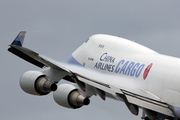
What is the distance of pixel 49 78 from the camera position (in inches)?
1120

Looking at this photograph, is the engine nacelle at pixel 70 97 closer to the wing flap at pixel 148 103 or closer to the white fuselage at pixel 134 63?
the white fuselage at pixel 134 63

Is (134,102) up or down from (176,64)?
down

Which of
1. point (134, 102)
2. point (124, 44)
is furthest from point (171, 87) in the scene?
point (124, 44)

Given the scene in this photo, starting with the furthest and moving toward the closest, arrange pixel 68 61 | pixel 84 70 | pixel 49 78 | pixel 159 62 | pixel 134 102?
pixel 68 61 < pixel 84 70 < pixel 49 78 < pixel 159 62 < pixel 134 102

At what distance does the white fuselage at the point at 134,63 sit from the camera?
81.1 feet

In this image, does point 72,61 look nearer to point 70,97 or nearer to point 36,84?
point 70,97

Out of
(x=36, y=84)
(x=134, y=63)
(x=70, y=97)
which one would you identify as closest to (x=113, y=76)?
(x=134, y=63)

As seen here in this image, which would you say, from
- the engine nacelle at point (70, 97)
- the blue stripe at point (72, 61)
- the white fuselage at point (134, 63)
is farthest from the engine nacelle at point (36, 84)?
the blue stripe at point (72, 61)

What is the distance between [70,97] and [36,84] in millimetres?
2281

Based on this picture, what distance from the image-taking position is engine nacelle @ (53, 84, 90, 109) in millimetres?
27684

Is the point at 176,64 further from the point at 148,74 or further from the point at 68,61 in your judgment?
the point at 68,61

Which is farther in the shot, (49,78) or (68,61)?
(68,61)

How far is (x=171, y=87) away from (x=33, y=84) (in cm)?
842

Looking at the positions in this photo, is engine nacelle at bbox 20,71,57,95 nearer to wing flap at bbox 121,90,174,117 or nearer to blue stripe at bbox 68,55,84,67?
blue stripe at bbox 68,55,84,67
